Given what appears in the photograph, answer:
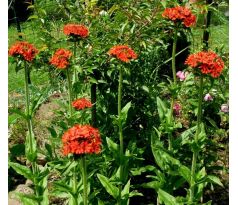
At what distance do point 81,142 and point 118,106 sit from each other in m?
0.90

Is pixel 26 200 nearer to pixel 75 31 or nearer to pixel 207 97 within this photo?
pixel 75 31

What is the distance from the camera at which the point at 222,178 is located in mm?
3795

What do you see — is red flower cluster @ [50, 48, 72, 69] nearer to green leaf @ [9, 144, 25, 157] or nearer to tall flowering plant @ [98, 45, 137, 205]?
tall flowering plant @ [98, 45, 137, 205]

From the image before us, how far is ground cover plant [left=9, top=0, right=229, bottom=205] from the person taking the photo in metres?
2.70

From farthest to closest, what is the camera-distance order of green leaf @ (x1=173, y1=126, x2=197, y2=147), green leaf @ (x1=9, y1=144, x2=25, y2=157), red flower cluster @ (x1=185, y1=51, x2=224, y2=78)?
green leaf @ (x1=9, y1=144, x2=25, y2=157) → green leaf @ (x1=173, y1=126, x2=197, y2=147) → red flower cluster @ (x1=185, y1=51, x2=224, y2=78)

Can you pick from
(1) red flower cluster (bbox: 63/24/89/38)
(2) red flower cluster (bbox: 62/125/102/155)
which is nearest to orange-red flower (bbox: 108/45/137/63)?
(1) red flower cluster (bbox: 63/24/89/38)

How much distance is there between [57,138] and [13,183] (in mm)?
987

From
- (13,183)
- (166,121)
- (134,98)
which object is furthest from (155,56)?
(13,183)

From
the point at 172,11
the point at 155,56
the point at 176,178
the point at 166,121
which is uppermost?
the point at 172,11

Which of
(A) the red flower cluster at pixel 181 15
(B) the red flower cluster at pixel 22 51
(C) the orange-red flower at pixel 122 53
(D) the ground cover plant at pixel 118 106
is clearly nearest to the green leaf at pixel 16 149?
(D) the ground cover plant at pixel 118 106

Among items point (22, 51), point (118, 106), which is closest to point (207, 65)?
point (118, 106)

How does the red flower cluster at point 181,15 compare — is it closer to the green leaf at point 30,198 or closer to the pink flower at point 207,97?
the pink flower at point 207,97

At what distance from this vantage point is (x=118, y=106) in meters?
2.89

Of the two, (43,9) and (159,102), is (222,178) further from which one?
(43,9)
